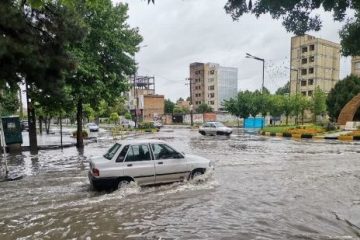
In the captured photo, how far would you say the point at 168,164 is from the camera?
36.8ft

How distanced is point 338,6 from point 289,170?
1045 centimetres

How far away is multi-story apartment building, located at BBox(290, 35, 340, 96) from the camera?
9500 centimetres

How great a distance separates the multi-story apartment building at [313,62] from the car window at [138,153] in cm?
8781

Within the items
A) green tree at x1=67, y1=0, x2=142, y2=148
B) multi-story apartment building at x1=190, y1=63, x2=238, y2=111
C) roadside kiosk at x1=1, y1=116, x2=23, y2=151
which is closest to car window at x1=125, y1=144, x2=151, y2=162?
green tree at x1=67, y1=0, x2=142, y2=148

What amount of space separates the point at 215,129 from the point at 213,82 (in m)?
93.2

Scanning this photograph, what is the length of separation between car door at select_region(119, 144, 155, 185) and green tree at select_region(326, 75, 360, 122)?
4442cm

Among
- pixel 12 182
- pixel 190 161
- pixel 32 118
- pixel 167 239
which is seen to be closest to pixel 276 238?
pixel 167 239

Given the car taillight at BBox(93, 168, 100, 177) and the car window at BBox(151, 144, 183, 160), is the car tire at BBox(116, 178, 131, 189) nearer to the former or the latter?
the car taillight at BBox(93, 168, 100, 177)

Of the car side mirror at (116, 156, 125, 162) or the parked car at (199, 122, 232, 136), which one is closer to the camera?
the car side mirror at (116, 156, 125, 162)

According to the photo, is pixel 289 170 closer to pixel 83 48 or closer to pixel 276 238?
pixel 276 238

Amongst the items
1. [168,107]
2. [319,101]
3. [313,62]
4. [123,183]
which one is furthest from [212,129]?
[168,107]

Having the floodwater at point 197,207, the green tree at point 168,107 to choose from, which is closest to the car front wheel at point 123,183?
the floodwater at point 197,207

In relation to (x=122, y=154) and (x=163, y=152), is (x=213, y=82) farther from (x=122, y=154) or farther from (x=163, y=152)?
(x=122, y=154)

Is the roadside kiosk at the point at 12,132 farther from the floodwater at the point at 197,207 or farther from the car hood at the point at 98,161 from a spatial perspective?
the car hood at the point at 98,161
